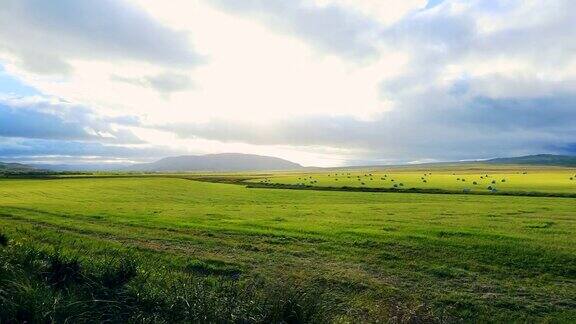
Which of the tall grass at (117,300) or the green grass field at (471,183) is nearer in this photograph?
the tall grass at (117,300)

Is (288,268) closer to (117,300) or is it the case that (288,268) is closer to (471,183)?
(117,300)

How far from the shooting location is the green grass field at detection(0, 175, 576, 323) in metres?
10.2

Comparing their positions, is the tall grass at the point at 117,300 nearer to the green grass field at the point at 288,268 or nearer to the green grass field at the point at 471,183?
the green grass field at the point at 288,268

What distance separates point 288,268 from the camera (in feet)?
63.8

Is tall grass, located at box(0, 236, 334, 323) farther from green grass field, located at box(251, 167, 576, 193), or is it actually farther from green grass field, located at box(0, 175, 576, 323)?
green grass field, located at box(251, 167, 576, 193)

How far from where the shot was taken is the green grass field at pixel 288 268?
400 inches

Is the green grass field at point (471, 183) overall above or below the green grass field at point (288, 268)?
above

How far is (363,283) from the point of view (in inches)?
677

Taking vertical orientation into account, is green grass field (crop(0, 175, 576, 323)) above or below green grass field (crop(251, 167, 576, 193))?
below

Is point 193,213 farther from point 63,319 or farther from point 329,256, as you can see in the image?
point 63,319

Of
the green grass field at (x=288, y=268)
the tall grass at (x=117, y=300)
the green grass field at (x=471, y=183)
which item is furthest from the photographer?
the green grass field at (x=471, y=183)

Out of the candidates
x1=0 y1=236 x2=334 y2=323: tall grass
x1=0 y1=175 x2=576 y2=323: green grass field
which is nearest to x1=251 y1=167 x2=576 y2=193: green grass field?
x1=0 y1=175 x2=576 y2=323: green grass field

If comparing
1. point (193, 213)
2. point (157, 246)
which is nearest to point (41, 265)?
point (157, 246)

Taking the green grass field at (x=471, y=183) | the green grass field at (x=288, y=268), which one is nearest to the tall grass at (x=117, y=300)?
the green grass field at (x=288, y=268)
